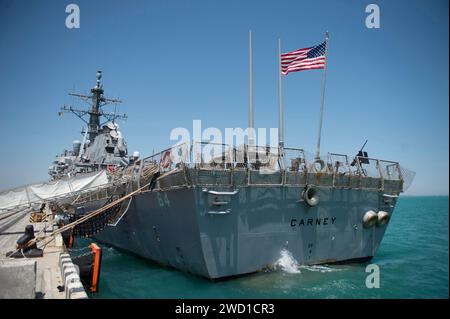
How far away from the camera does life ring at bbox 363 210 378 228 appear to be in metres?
13.9

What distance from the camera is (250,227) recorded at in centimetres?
1137

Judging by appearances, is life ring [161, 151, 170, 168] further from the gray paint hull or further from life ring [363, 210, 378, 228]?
life ring [363, 210, 378, 228]

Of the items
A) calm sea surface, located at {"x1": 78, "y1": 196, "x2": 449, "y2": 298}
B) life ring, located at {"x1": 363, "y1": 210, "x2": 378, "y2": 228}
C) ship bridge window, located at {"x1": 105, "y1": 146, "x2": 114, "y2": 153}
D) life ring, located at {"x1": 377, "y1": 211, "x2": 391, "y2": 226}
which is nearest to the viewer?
calm sea surface, located at {"x1": 78, "y1": 196, "x2": 449, "y2": 298}

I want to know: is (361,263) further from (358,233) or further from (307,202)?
(307,202)

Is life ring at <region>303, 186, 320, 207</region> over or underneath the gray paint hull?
over

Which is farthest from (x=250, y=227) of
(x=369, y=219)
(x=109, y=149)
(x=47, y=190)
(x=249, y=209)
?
(x=109, y=149)

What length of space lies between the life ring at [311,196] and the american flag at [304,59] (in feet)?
20.2

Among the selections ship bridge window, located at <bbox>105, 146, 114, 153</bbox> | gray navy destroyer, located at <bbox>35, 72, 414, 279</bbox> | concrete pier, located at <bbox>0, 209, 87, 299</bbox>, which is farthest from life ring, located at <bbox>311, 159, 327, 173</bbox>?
ship bridge window, located at <bbox>105, 146, 114, 153</bbox>

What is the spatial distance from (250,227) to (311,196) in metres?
2.87

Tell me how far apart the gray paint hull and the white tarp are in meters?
4.75

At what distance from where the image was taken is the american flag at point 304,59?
590 inches

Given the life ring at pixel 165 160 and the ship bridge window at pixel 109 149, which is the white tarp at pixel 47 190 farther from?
the ship bridge window at pixel 109 149

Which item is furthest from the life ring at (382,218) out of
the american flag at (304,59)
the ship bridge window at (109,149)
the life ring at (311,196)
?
the ship bridge window at (109,149)

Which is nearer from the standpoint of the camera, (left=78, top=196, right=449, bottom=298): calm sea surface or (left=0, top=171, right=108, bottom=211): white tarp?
(left=78, top=196, right=449, bottom=298): calm sea surface
